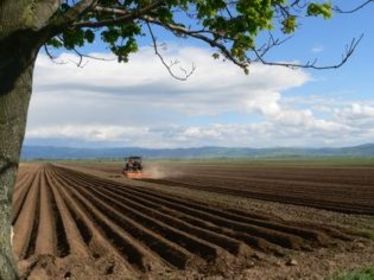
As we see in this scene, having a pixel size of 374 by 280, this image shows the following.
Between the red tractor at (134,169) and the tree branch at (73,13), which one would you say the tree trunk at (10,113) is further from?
the red tractor at (134,169)

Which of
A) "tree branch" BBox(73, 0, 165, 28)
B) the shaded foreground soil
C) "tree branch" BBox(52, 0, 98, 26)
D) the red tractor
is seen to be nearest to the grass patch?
the shaded foreground soil

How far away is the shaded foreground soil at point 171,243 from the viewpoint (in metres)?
12.5

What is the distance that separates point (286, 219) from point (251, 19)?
1256 centimetres

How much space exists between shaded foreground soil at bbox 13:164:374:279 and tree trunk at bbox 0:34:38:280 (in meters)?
4.51

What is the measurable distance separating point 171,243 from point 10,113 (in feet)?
30.7

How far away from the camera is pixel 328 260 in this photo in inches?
497

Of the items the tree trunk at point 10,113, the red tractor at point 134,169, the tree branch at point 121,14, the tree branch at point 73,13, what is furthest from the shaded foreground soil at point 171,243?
the red tractor at point 134,169

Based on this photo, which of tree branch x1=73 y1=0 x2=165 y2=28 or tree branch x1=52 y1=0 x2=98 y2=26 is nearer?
tree branch x1=52 y1=0 x2=98 y2=26

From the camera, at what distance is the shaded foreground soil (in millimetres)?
12547

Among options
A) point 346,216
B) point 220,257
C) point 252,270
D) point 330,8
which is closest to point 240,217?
point 346,216

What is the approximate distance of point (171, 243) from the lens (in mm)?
15906

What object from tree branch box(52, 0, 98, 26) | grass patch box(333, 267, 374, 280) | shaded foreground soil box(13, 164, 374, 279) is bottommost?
shaded foreground soil box(13, 164, 374, 279)

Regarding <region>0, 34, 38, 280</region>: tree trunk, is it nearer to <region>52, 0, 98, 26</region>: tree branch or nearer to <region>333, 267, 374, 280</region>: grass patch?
<region>52, 0, 98, 26</region>: tree branch

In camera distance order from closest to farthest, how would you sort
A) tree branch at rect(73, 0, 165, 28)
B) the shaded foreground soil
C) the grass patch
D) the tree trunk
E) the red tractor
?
the tree trunk < tree branch at rect(73, 0, 165, 28) < the grass patch < the shaded foreground soil < the red tractor
